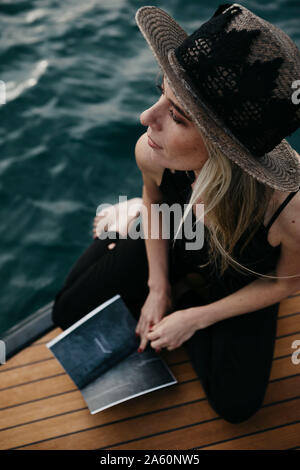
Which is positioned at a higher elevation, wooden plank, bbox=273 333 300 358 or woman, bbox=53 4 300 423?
woman, bbox=53 4 300 423

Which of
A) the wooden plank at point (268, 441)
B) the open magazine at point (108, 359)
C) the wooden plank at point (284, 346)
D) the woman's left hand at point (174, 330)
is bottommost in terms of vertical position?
the wooden plank at point (268, 441)

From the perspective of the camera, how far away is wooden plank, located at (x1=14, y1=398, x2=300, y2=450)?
74.7 inches

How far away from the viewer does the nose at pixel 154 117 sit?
1350 mm

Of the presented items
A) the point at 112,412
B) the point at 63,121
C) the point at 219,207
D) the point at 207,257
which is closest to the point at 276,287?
the point at 207,257

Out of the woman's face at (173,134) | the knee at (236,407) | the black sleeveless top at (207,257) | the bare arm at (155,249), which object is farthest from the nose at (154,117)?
the knee at (236,407)

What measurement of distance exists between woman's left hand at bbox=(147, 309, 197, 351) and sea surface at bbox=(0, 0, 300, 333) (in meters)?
1.29

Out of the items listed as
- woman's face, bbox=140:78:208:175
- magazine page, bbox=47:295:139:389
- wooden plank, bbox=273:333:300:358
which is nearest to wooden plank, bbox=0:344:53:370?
magazine page, bbox=47:295:139:389

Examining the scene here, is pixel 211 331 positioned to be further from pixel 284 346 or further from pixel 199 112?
pixel 199 112

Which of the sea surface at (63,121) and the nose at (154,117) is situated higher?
the nose at (154,117)

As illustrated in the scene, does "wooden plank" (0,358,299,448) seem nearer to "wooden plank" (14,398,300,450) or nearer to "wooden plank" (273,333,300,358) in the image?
"wooden plank" (14,398,300,450)

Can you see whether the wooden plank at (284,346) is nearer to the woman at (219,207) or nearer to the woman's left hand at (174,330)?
the woman at (219,207)

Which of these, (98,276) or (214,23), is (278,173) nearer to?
(214,23)

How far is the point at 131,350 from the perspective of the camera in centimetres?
207

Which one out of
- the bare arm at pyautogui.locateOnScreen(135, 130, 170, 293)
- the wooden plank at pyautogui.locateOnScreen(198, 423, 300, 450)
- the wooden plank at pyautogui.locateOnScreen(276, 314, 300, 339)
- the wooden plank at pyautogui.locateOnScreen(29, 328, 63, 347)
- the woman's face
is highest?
the woman's face
